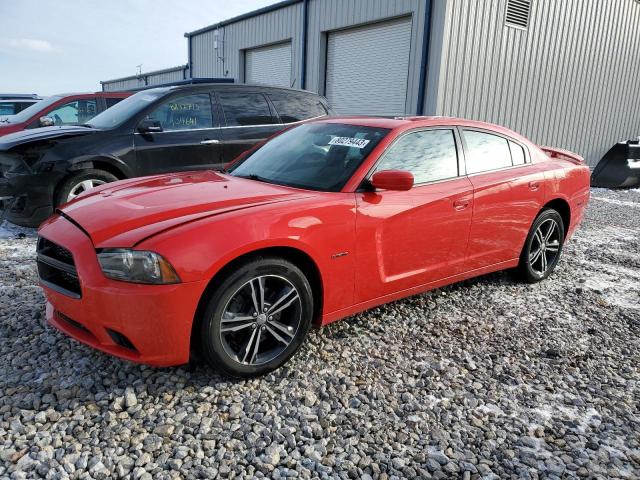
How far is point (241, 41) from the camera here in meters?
17.3

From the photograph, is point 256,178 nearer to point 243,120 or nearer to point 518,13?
point 243,120

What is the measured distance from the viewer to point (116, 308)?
2502 millimetres

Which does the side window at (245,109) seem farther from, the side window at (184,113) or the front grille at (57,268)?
the front grille at (57,268)

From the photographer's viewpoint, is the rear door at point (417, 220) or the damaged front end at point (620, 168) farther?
the damaged front end at point (620, 168)

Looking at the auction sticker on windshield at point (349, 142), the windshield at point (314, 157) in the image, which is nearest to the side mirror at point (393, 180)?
the windshield at point (314, 157)

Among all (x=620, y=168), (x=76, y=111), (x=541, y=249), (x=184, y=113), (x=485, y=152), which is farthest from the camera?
(x=620, y=168)

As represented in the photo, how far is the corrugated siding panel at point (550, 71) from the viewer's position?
1090 centimetres

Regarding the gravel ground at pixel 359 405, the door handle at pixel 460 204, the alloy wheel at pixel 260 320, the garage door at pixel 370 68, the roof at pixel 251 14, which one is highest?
the roof at pixel 251 14

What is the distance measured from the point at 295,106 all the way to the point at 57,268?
4922mm

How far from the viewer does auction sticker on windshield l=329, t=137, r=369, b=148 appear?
3512mm

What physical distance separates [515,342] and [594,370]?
0.51 m

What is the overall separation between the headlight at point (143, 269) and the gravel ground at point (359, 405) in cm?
67

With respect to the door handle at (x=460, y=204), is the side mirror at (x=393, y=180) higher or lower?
higher

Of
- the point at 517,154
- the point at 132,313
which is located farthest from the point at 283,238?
the point at 517,154
